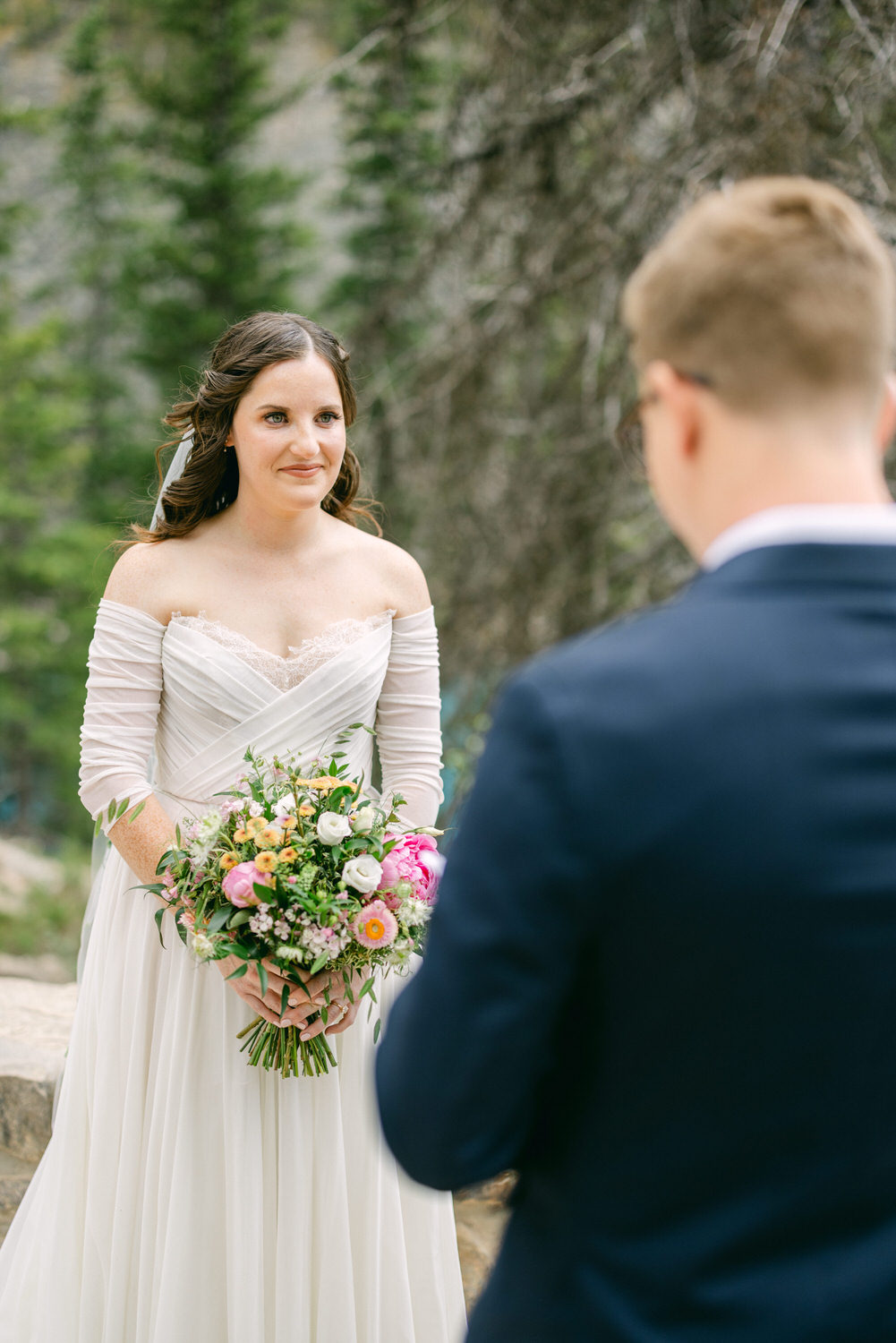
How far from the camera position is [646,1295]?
3.27ft

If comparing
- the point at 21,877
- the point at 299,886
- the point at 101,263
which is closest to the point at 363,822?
the point at 299,886

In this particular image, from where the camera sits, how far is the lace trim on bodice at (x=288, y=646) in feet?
8.04

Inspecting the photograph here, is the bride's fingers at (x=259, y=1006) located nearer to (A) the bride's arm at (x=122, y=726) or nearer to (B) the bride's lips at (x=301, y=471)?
(A) the bride's arm at (x=122, y=726)

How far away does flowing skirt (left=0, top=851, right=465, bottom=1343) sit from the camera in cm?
234

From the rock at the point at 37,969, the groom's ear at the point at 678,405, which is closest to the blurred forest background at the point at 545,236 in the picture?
the groom's ear at the point at 678,405

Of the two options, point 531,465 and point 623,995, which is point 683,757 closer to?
point 623,995

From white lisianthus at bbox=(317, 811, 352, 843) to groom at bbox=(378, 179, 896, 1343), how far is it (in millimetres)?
1060

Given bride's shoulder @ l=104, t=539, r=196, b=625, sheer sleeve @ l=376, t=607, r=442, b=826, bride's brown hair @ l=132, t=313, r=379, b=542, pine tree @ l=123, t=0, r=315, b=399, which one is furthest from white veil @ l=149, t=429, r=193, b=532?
pine tree @ l=123, t=0, r=315, b=399

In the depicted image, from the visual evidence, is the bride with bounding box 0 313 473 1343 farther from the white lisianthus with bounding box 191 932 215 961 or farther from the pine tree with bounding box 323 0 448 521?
the pine tree with bounding box 323 0 448 521

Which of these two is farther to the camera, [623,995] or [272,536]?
[272,536]

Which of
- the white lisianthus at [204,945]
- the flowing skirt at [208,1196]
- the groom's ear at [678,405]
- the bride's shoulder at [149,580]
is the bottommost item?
the flowing skirt at [208,1196]

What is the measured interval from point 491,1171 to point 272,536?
1.76m

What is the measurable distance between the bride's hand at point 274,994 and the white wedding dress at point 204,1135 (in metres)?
0.22

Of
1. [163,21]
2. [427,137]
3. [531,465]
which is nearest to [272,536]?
[531,465]
